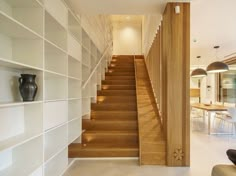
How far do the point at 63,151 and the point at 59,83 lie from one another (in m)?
1.02

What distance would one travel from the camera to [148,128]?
3.97 metres

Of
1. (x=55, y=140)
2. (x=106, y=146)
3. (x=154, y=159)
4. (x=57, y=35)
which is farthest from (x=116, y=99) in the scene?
(x=57, y=35)

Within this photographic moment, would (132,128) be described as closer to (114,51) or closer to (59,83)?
(59,83)

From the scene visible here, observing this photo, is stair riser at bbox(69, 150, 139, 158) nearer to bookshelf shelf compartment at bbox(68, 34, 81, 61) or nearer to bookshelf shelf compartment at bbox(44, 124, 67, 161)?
bookshelf shelf compartment at bbox(44, 124, 67, 161)

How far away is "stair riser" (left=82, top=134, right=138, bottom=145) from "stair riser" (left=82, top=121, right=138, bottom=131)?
0.97 ft

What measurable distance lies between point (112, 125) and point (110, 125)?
0.04 metres

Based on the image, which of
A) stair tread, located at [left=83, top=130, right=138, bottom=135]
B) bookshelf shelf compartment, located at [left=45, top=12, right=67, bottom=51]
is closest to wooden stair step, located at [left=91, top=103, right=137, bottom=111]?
stair tread, located at [left=83, top=130, right=138, bottom=135]

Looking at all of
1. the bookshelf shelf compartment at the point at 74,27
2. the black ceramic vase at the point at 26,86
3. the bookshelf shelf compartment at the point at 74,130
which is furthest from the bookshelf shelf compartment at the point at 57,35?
the bookshelf shelf compartment at the point at 74,130

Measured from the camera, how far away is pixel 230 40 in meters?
5.71

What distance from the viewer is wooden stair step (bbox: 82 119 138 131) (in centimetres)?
430

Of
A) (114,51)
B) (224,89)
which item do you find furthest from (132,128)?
(224,89)

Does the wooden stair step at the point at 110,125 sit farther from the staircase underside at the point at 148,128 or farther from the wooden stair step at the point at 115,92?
the wooden stair step at the point at 115,92

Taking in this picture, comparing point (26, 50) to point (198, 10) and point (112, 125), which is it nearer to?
point (112, 125)

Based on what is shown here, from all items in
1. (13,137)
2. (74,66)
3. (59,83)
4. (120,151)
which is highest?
(74,66)
